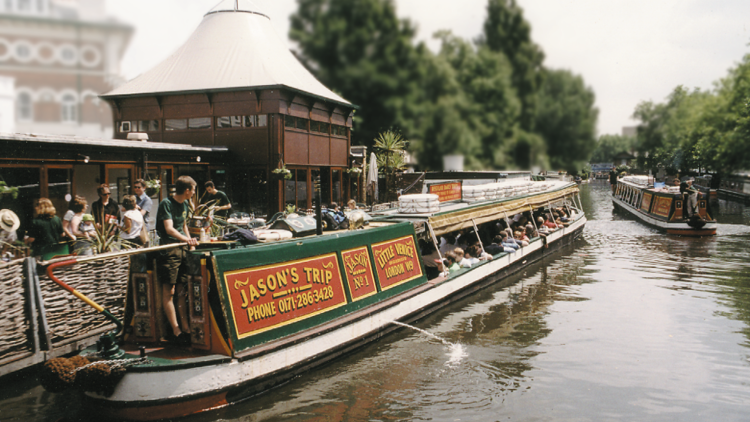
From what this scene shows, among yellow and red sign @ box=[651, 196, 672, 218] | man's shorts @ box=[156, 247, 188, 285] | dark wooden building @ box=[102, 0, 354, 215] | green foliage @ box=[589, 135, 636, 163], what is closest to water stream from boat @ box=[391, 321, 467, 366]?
man's shorts @ box=[156, 247, 188, 285]

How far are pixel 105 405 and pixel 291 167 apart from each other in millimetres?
15589

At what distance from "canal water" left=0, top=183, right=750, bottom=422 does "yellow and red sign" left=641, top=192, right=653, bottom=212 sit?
615 inches

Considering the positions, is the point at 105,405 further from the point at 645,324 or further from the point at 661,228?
the point at 661,228

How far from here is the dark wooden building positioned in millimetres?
20000

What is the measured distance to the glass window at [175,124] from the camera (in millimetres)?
20781

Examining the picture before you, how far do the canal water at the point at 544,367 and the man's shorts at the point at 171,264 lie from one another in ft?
5.82

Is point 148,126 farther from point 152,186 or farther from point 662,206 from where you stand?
point 662,206

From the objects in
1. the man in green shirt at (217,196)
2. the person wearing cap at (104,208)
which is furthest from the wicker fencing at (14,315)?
the man in green shirt at (217,196)

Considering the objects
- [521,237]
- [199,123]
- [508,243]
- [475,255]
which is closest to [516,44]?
[521,237]

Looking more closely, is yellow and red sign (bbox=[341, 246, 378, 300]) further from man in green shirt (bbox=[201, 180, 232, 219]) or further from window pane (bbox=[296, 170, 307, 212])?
window pane (bbox=[296, 170, 307, 212])

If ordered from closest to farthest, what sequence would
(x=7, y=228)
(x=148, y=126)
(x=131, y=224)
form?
(x=7, y=228) < (x=131, y=224) < (x=148, y=126)

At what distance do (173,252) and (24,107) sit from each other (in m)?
4.02

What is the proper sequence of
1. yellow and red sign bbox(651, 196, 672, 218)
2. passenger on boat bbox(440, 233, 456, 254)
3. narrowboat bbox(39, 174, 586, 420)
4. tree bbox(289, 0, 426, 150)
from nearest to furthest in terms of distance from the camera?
1. narrowboat bbox(39, 174, 586, 420)
2. passenger on boat bbox(440, 233, 456, 254)
3. yellow and red sign bbox(651, 196, 672, 218)
4. tree bbox(289, 0, 426, 150)

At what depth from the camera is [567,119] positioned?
71.1ft
